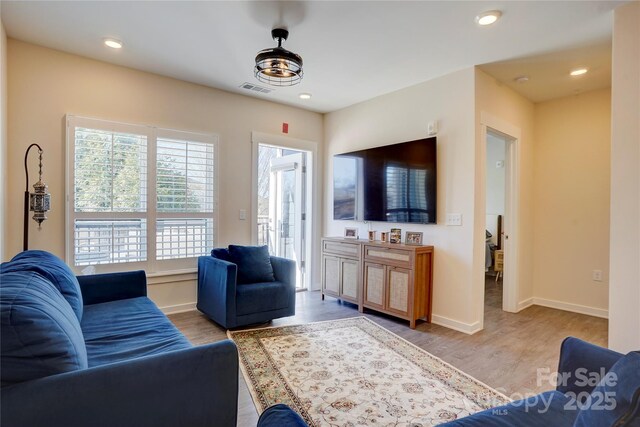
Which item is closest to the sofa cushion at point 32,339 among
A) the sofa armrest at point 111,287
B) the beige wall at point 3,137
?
the sofa armrest at point 111,287

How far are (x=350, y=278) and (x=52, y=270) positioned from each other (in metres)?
3.03

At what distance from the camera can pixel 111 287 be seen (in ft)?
8.63

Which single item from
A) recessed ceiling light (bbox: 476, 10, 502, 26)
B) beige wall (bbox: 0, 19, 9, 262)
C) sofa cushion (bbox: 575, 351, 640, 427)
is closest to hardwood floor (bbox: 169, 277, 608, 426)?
sofa cushion (bbox: 575, 351, 640, 427)

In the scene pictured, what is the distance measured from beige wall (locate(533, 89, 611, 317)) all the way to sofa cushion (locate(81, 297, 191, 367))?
4541mm

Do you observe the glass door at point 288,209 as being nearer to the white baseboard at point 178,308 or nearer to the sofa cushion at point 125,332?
the white baseboard at point 178,308

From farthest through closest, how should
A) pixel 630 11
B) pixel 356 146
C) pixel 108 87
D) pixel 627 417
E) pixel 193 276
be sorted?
pixel 356 146, pixel 193 276, pixel 108 87, pixel 630 11, pixel 627 417

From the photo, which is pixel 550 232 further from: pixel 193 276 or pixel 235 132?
pixel 193 276

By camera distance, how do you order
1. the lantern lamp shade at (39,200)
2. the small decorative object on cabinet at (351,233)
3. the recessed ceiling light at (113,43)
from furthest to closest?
the small decorative object on cabinet at (351,233), the recessed ceiling light at (113,43), the lantern lamp shade at (39,200)

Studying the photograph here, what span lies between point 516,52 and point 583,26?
512 millimetres

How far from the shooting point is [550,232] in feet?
14.0

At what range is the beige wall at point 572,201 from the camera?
3.86 metres

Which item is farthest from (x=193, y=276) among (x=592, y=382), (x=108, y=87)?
(x=592, y=382)

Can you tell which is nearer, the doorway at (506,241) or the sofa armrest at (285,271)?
the sofa armrest at (285,271)

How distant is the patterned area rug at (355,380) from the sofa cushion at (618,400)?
1173 mm
